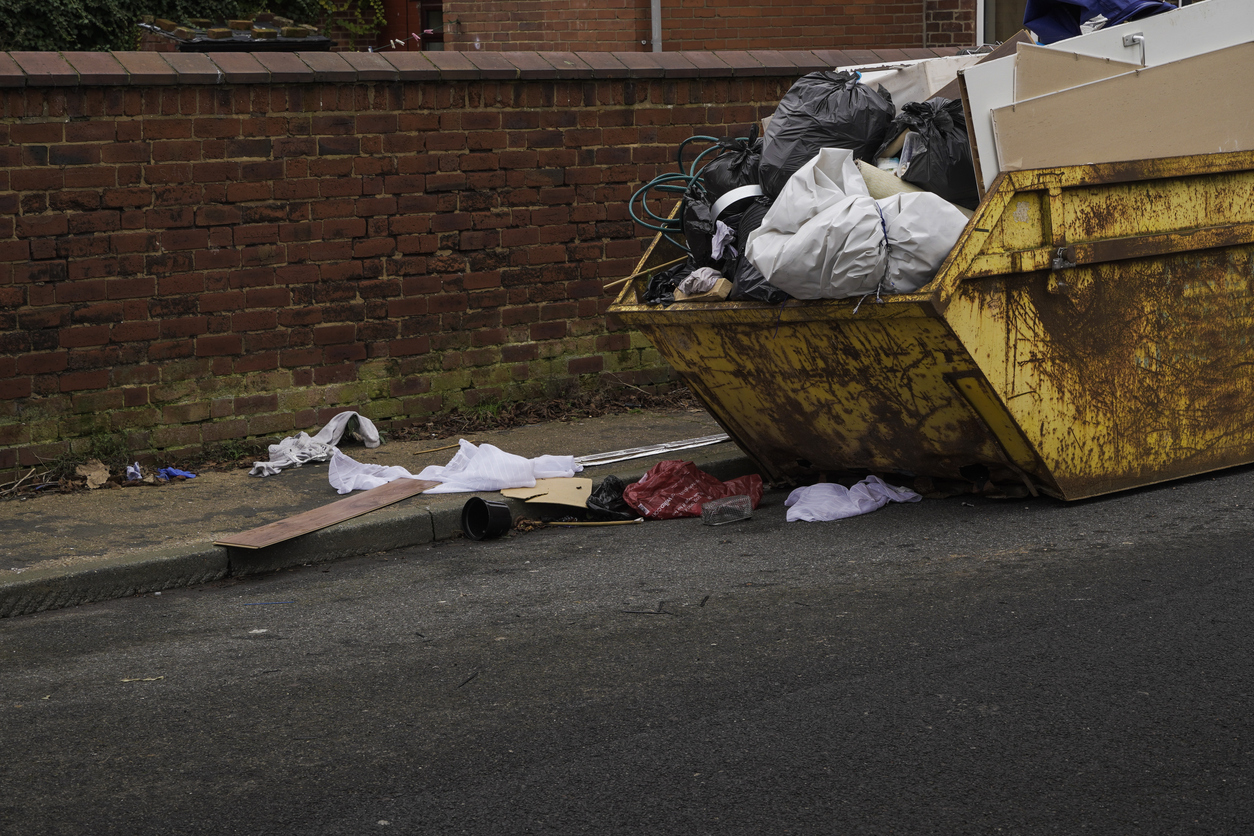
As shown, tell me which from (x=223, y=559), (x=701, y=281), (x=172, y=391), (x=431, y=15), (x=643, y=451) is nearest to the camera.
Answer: (x=223, y=559)

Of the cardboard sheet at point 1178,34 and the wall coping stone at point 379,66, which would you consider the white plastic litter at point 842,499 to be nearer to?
the cardboard sheet at point 1178,34

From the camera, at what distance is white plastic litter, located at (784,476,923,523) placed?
5.58 meters

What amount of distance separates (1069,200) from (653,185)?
1824mm

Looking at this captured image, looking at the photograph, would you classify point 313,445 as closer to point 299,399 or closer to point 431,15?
point 299,399

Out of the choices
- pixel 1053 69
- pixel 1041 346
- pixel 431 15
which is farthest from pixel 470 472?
pixel 431 15

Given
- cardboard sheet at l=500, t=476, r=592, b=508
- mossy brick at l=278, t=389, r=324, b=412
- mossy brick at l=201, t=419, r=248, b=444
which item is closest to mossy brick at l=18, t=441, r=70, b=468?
mossy brick at l=201, t=419, r=248, b=444

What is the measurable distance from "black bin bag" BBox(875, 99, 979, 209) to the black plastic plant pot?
2193mm

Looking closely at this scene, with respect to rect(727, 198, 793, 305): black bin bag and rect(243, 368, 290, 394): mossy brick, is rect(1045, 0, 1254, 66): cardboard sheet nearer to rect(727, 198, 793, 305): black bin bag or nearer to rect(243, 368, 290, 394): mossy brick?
rect(727, 198, 793, 305): black bin bag

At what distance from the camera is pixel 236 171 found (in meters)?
6.59

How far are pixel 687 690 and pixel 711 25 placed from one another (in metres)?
8.13

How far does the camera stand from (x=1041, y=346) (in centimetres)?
509

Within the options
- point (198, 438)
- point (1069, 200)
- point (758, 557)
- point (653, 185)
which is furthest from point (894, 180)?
point (198, 438)

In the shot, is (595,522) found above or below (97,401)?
below

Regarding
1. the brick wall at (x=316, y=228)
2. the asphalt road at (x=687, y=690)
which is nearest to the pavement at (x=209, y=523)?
the asphalt road at (x=687, y=690)
